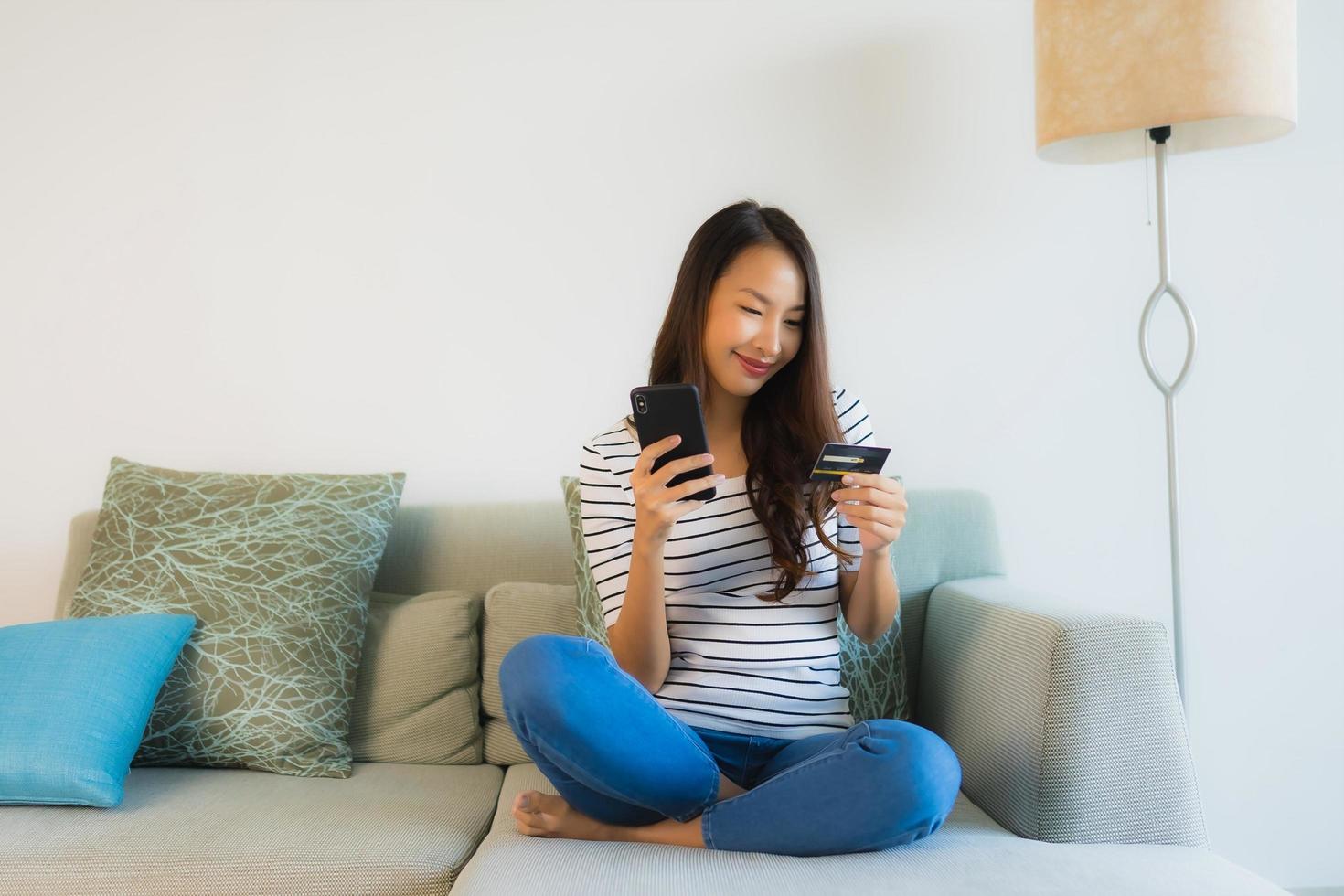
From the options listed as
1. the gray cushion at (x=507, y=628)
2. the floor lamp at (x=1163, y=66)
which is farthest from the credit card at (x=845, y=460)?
the floor lamp at (x=1163, y=66)

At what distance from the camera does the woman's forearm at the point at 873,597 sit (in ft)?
5.20

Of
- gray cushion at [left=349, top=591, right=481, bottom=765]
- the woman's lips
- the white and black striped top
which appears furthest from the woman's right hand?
gray cushion at [left=349, top=591, right=481, bottom=765]

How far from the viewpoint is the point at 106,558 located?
1.92 meters

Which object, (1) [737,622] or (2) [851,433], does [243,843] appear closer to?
(1) [737,622]

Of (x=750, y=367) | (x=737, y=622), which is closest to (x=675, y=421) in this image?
(x=750, y=367)

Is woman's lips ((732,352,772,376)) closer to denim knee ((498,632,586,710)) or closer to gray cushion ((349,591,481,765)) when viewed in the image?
denim knee ((498,632,586,710))

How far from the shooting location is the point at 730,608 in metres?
1.61

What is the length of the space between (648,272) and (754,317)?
77 centimetres

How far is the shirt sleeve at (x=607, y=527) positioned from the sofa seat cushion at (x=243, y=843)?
14.4 inches

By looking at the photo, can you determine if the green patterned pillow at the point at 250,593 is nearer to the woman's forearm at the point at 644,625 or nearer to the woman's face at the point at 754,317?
the woman's forearm at the point at 644,625

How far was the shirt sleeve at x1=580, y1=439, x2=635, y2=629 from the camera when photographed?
1620 millimetres

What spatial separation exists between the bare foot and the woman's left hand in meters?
0.51

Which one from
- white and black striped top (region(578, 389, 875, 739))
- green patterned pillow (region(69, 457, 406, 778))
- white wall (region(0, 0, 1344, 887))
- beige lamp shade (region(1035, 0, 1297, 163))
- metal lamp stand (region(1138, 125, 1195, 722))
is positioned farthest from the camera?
white wall (region(0, 0, 1344, 887))

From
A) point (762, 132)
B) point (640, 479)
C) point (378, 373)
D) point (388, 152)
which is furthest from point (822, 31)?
point (640, 479)
